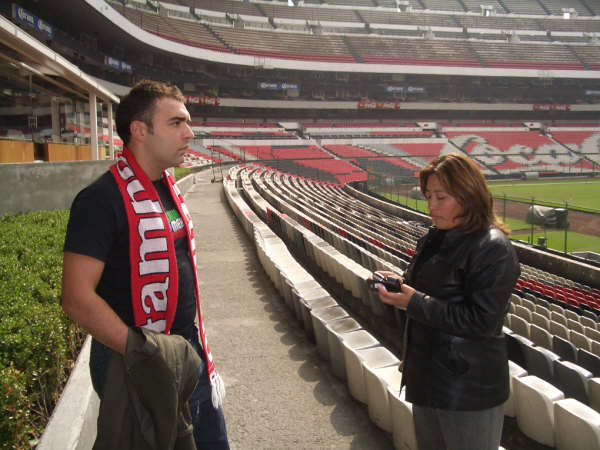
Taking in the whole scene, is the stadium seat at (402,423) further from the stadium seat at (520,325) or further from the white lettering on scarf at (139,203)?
the stadium seat at (520,325)

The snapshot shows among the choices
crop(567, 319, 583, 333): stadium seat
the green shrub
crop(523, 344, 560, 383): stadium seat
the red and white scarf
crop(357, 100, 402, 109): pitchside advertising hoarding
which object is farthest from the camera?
crop(357, 100, 402, 109): pitchside advertising hoarding

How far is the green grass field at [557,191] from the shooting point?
2495 cm

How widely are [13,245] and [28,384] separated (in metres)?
2.49

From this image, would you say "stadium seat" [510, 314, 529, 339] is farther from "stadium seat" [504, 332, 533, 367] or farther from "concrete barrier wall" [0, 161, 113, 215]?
"concrete barrier wall" [0, 161, 113, 215]

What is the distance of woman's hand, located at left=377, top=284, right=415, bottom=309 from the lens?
70.9 inches

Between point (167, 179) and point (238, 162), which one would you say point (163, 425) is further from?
point (238, 162)

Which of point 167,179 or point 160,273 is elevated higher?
point 167,179

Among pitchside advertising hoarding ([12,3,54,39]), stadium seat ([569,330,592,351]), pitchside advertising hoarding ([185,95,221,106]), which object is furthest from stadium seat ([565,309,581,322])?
pitchside advertising hoarding ([185,95,221,106])

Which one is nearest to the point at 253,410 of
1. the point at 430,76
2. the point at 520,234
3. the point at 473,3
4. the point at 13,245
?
the point at 13,245

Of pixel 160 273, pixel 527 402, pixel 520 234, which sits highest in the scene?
pixel 160 273

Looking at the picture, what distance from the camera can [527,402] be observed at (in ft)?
8.98

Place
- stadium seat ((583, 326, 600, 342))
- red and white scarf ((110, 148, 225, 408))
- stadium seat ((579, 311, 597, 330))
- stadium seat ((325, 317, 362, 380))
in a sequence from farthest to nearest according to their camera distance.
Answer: stadium seat ((579, 311, 597, 330)) → stadium seat ((583, 326, 600, 342)) → stadium seat ((325, 317, 362, 380)) → red and white scarf ((110, 148, 225, 408))

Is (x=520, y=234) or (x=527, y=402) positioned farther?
(x=520, y=234)

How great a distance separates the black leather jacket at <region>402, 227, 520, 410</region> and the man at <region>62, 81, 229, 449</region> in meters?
0.90
